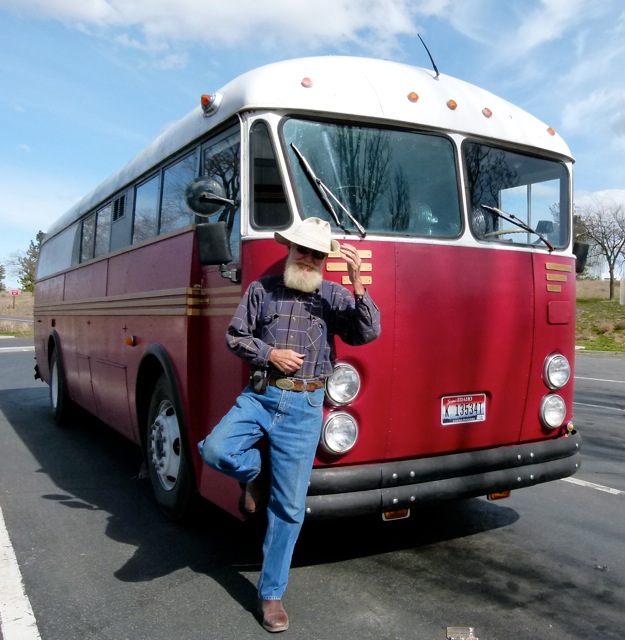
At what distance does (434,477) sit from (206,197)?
205 cm

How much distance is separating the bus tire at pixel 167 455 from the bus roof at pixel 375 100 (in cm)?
181

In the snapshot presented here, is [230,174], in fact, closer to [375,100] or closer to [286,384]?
[375,100]

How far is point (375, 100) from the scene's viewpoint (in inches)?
166

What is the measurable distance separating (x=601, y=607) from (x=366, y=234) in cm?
234

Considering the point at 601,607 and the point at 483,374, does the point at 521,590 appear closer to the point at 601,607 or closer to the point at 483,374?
the point at 601,607

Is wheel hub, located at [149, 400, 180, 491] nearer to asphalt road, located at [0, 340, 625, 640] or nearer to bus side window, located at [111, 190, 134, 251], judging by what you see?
asphalt road, located at [0, 340, 625, 640]

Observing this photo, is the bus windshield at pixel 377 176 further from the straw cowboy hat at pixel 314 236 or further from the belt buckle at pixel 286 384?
the belt buckle at pixel 286 384

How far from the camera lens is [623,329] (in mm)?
31219

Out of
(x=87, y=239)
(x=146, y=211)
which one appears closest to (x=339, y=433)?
(x=146, y=211)

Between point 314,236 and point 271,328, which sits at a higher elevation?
point 314,236

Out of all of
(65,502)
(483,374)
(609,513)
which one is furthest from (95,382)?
(609,513)

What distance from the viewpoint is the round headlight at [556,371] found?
469 centimetres

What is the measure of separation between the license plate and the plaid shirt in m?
0.88

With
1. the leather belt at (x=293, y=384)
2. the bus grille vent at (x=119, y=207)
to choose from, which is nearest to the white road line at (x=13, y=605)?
the leather belt at (x=293, y=384)
